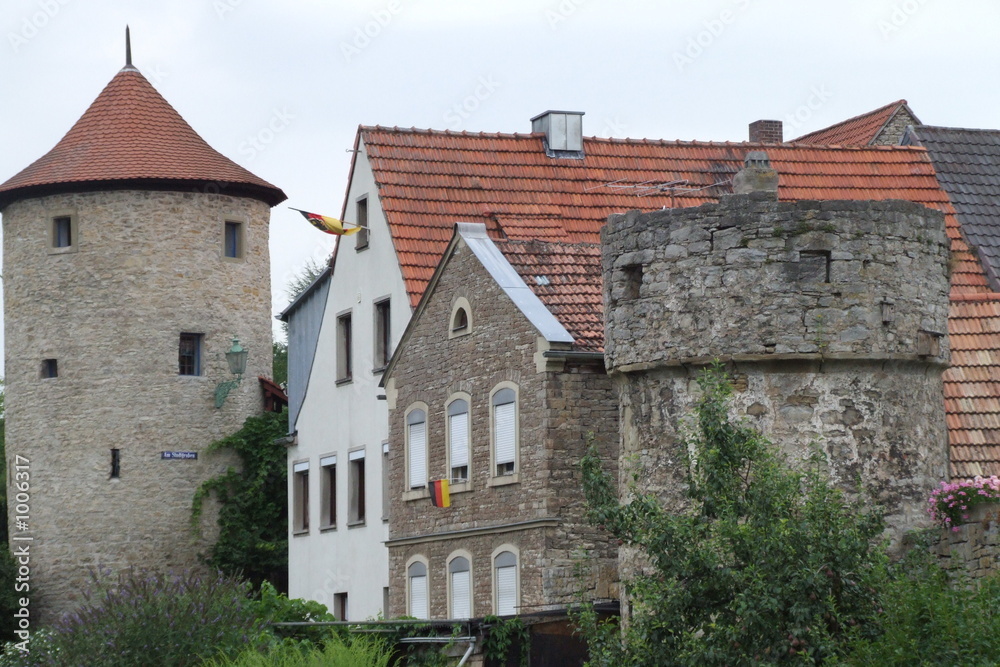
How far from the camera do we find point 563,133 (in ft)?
104

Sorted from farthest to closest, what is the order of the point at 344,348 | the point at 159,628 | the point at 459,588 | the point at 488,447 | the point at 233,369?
1. the point at 233,369
2. the point at 344,348
3. the point at 459,588
4. the point at 488,447
5. the point at 159,628

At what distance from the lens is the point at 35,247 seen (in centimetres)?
3922

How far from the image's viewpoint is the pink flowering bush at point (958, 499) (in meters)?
17.9

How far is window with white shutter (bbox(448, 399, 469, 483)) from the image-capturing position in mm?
Result: 24734

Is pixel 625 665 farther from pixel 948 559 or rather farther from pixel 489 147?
pixel 489 147

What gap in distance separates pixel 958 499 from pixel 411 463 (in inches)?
372

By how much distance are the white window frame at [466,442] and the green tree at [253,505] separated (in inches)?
524

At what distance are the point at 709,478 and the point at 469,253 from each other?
9495 mm

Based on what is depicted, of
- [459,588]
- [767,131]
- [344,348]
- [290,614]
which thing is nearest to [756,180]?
[290,614]

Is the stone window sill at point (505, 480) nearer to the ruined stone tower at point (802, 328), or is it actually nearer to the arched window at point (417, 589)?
the arched window at point (417, 589)

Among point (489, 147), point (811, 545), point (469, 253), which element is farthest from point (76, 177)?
point (811, 545)

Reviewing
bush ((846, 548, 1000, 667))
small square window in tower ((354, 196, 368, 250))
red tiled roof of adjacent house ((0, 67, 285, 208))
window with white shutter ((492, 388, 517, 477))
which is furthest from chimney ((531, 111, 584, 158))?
bush ((846, 548, 1000, 667))

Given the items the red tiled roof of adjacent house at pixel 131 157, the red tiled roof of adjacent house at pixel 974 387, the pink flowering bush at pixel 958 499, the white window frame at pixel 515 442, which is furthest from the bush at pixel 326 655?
the red tiled roof of adjacent house at pixel 131 157

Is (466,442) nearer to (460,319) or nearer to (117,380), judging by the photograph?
(460,319)
